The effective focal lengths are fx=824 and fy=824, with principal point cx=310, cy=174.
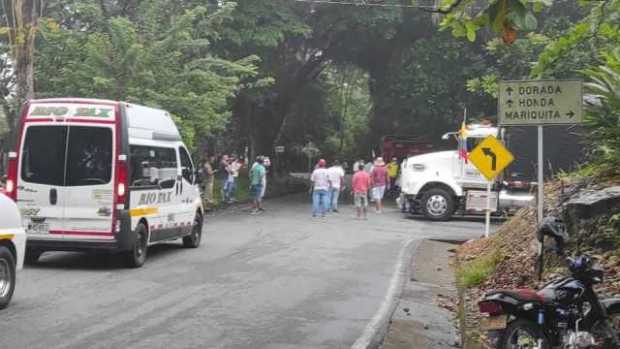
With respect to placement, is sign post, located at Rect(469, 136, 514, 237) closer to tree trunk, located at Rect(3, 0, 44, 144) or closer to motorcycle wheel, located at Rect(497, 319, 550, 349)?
motorcycle wheel, located at Rect(497, 319, 550, 349)

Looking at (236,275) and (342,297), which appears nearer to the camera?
(342,297)

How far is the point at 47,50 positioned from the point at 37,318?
15.2 meters

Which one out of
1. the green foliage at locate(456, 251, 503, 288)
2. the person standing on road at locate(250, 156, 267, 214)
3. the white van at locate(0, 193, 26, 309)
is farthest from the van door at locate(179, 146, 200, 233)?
the person standing on road at locate(250, 156, 267, 214)

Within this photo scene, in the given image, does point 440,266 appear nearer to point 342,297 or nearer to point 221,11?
point 342,297

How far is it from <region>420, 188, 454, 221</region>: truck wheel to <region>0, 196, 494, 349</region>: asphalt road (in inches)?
265

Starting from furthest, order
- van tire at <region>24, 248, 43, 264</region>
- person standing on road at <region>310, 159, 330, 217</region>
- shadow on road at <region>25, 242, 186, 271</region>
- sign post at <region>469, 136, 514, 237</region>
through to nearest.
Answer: person standing on road at <region>310, 159, 330, 217</region> < sign post at <region>469, 136, 514, 237</region> < van tire at <region>24, 248, 43, 264</region> < shadow on road at <region>25, 242, 186, 271</region>

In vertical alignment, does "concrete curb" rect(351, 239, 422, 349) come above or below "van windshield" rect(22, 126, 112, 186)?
below

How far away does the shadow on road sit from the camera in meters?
12.7

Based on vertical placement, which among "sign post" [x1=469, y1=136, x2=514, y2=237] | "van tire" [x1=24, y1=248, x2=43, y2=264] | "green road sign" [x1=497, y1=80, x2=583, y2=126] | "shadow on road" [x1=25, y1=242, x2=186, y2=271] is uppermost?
"green road sign" [x1=497, y1=80, x2=583, y2=126]

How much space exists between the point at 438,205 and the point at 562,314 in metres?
18.2

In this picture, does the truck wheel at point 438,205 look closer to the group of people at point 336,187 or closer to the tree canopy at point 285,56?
the group of people at point 336,187

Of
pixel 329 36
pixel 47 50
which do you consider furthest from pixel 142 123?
pixel 329 36

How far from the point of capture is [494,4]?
195 inches

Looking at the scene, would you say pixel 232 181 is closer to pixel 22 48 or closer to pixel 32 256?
pixel 22 48
